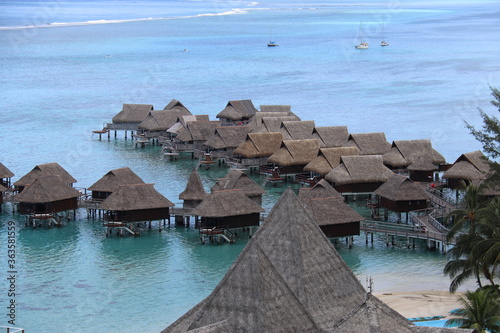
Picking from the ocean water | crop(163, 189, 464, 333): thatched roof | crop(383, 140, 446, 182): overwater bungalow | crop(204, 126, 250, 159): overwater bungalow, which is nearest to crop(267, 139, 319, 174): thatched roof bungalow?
the ocean water

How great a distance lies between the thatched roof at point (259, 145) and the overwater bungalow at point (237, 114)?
1624cm

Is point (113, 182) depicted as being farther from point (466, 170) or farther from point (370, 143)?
point (466, 170)

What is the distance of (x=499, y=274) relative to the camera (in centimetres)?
3734

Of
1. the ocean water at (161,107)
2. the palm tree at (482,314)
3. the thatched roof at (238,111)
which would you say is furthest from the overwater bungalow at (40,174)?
the palm tree at (482,314)

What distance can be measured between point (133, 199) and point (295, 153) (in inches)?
625

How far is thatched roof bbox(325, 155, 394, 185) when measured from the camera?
51.9 m

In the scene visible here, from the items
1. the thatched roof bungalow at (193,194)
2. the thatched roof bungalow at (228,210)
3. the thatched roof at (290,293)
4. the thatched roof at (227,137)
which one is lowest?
the thatched roof at (290,293)

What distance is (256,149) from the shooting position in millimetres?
61812

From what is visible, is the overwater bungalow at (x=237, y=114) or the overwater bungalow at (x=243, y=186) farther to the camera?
the overwater bungalow at (x=237, y=114)

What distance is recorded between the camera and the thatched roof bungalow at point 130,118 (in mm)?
78250

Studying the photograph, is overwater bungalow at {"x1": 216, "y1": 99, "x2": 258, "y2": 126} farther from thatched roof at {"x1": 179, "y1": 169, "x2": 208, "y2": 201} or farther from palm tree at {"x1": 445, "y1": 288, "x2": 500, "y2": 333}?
palm tree at {"x1": 445, "y1": 288, "x2": 500, "y2": 333}

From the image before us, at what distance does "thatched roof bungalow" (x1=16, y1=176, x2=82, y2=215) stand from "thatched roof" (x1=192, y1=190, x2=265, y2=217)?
8.40 meters

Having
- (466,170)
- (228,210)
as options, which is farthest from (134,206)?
(466,170)

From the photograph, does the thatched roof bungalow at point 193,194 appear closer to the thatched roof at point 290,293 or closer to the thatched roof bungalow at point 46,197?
the thatched roof bungalow at point 46,197
